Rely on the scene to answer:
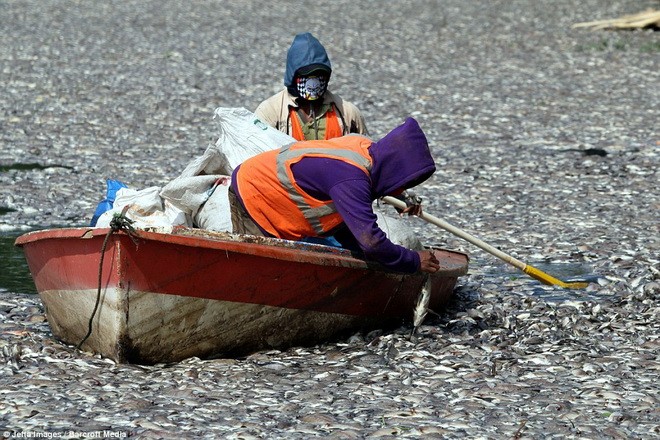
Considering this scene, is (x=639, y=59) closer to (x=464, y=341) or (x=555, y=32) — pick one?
(x=555, y=32)

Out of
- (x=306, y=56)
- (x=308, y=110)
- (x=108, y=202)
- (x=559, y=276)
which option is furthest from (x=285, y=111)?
(x=559, y=276)

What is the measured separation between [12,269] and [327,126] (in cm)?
330

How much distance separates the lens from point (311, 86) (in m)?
9.36

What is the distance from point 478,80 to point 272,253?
14.2 m

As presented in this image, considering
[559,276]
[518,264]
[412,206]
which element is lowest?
[559,276]

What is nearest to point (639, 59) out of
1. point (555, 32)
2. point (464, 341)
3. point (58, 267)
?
point (555, 32)

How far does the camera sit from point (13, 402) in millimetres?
6953

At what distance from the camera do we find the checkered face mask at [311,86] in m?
9.34

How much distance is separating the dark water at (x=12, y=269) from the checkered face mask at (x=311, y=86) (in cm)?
288

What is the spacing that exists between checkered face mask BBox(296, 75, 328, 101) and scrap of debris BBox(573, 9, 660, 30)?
18.0 metres

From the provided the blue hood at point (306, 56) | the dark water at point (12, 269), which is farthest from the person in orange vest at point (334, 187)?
the dark water at point (12, 269)

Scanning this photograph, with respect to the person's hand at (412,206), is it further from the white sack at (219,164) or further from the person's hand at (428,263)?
the white sack at (219,164)

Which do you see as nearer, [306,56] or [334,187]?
[334,187]

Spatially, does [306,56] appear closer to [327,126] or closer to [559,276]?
[327,126]
